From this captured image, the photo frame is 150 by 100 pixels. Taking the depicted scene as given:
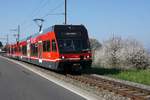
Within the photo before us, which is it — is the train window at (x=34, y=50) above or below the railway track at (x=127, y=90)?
above

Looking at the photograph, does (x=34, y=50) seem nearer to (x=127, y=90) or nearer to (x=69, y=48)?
(x=69, y=48)

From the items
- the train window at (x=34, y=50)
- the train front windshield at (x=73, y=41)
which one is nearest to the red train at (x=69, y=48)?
the train front windshield at (x=73, y=41)

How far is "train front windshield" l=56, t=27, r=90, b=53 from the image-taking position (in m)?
26.5

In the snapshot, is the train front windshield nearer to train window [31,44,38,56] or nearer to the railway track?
the railway track

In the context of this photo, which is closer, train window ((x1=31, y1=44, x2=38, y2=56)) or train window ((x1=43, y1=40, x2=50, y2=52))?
train window ((x1=43, y1=40, x2=50, y2=52))

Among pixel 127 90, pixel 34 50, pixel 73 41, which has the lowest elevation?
pixel 127 90

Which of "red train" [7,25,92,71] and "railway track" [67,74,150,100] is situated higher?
"red train" [7,25,92,71]

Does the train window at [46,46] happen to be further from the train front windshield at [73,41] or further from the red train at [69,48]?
the train front windshield at [73,41]

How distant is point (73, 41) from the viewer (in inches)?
1056

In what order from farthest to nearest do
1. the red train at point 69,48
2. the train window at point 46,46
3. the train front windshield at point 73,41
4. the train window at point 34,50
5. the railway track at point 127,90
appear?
the train window at point 34,50, the train window at point 46,46, the train front windshield at point 73,41, the red train at point 69,48, the railway track at point 127,90

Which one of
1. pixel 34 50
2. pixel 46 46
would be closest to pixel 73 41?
pixel 46 46

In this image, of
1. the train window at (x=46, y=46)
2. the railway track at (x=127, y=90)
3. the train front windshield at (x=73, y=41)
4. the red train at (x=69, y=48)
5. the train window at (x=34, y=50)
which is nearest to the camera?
the railway track at (x=127, y=90)

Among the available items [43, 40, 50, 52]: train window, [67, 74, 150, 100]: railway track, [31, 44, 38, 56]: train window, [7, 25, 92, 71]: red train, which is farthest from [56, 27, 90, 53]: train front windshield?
[31, 44, 38, 56]: train window

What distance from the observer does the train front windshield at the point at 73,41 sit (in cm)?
2645
